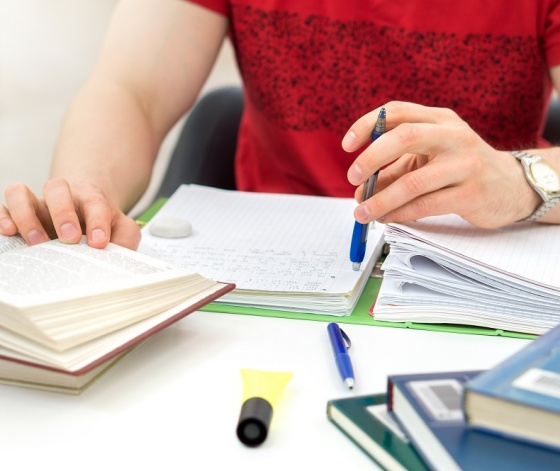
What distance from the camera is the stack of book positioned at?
1.61 ft

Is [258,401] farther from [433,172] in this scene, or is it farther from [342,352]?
[433,172]

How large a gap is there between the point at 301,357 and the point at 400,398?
7.5 inches

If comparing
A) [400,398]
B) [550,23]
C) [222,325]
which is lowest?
[222,325]

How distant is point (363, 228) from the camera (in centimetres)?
85

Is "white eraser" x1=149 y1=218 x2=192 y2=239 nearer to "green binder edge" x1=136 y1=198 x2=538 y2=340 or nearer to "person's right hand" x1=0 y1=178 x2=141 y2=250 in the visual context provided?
"person's right hand" x1=0 y1=178 x2=141 y2=250

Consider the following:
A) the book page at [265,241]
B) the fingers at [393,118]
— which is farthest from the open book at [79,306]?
the fingers at [393,118]

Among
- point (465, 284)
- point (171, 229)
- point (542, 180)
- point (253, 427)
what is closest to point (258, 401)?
point (253, 427)

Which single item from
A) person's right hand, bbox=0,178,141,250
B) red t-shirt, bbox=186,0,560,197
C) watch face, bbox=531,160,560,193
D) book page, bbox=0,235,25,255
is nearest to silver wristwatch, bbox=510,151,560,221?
watch face, bbox=531,160,560,193

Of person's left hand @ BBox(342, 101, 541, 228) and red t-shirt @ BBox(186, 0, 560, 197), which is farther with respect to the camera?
red t-shirt @ BBox(186, 0, 560, 197)

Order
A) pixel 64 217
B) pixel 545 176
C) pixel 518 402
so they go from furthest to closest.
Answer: pixel 545 176 → pixel 64 217 → pixel 518 402

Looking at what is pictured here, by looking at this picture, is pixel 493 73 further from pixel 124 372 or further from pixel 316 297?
pixel 124 372

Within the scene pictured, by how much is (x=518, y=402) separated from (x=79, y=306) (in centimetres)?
37

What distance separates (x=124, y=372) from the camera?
0.70 metres

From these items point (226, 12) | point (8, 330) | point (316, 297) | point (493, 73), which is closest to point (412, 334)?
point (316, 297)
